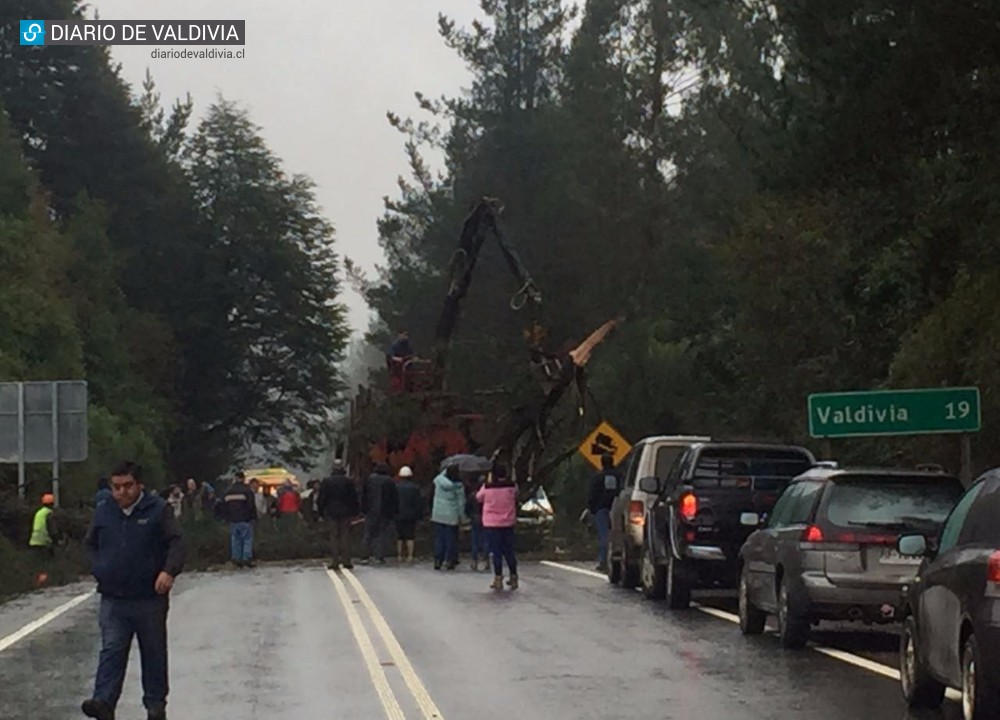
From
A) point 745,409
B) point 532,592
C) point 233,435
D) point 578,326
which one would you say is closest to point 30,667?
point 532,592

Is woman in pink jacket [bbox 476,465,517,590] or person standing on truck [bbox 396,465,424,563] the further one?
person standing on truck [bbox 396,465,424,563]

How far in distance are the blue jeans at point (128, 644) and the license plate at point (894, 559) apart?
711 centimetres

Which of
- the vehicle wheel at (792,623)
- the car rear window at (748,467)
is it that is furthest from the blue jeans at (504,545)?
the vehicle wheel at (792,623)

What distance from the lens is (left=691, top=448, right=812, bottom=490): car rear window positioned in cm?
2409

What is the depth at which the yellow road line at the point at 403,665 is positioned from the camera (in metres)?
14.1

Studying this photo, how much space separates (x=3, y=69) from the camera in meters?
82.9

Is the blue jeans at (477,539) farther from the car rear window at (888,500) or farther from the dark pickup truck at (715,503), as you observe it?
the car rear window at (888,500)

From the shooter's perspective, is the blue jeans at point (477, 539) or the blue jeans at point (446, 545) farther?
the blue jeans at point (477, 539)

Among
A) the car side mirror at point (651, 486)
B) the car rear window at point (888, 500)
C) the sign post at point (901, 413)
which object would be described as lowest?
the car rear window at point (888, 500)

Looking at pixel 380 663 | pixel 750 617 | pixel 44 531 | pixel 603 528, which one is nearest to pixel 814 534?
pixel 750 617

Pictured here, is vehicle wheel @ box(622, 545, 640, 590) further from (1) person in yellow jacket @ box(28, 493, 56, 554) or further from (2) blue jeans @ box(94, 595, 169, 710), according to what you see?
(2) blue jeans @ box(94, 595, 169, 710)

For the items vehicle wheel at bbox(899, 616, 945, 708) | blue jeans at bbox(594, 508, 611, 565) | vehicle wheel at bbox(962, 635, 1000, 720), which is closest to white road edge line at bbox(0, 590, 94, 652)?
blue jeans at bbox(594, 508, 611, 565)

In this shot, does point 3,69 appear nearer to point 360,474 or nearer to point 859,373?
point 360,474

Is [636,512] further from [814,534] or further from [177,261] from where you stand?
[177,261]
